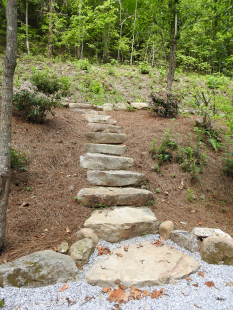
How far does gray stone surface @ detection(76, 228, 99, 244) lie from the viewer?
2346 millimetres

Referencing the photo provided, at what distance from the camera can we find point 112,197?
297 cm

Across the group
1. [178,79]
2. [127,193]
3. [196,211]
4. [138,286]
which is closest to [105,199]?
[127,193]

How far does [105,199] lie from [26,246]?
4.02 ft

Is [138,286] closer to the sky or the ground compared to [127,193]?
closer to the ground

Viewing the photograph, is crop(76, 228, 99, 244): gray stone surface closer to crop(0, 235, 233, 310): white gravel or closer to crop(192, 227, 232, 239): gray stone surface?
crop(0, 235, 233, 310): white gravel

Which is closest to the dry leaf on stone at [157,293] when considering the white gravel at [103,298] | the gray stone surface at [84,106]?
the white gravel at [103,298]

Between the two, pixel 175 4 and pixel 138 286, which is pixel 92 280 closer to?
pixel 138 286

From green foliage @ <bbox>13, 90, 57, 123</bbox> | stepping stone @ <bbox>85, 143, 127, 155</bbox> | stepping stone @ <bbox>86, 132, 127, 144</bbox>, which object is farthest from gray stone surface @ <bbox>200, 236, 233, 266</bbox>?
green foliage @ <bbox>13, 90, 57, 123</bbox>

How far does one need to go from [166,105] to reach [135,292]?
5.61 meters

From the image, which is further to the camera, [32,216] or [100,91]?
[100,91]

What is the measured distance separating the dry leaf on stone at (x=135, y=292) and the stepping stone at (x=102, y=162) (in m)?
2.33

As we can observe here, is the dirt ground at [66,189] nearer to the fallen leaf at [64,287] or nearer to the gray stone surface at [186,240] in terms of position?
the gray stone surface at [186,240]

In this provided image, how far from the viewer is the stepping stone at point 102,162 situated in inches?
152

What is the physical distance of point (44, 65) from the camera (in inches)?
431
